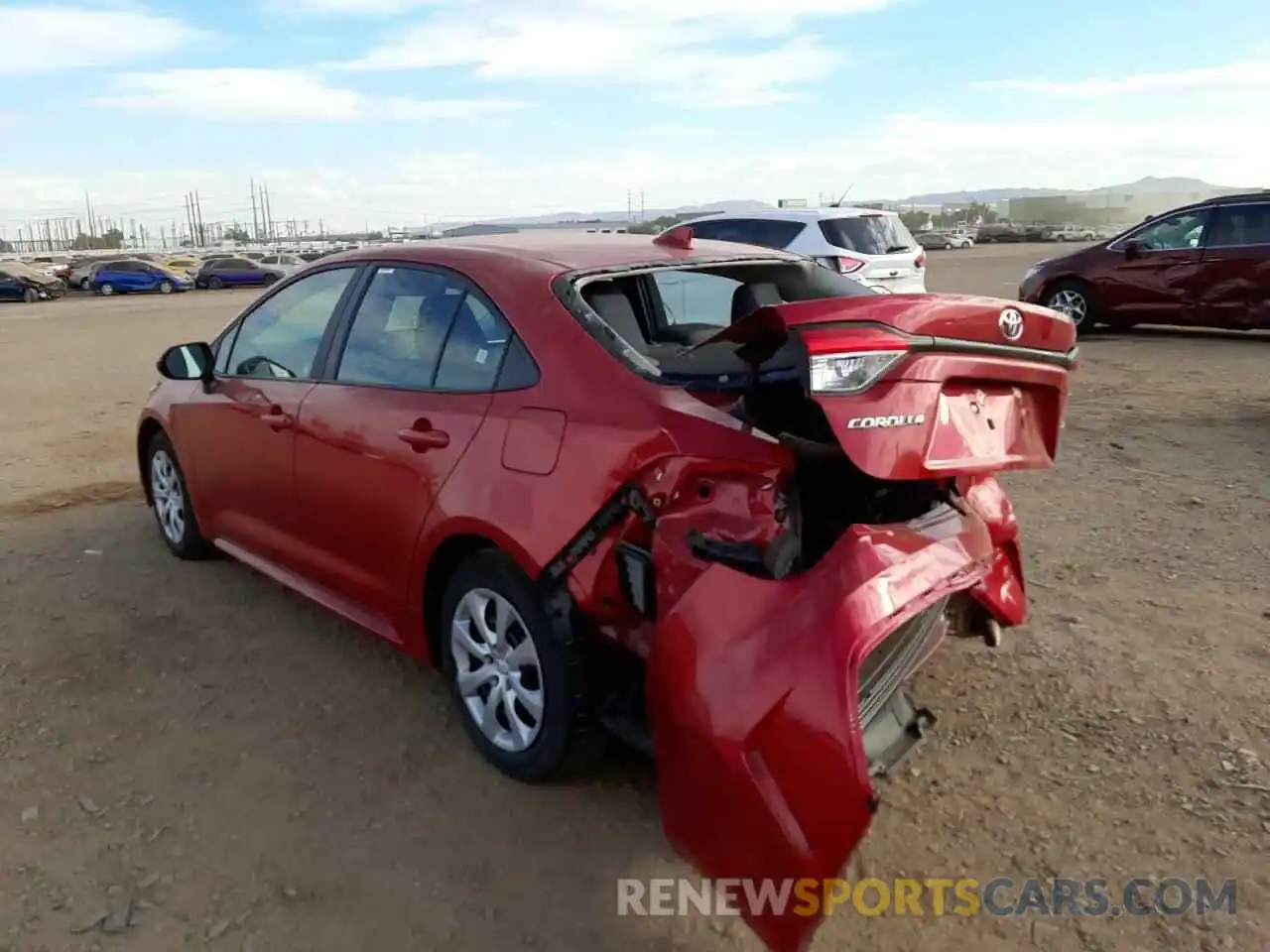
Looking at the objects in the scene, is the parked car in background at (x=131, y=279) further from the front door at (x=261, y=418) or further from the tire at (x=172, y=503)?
the front door at (x=261, y=418)

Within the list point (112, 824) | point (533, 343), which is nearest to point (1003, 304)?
point (533, 343)

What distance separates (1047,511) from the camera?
5.90 meters

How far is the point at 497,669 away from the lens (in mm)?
3344

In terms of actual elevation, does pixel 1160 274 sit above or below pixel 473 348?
below

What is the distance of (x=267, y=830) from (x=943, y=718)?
226 centimetres

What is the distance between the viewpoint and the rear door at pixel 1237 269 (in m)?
11.7

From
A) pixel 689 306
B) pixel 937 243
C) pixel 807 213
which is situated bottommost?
pixel 937 243

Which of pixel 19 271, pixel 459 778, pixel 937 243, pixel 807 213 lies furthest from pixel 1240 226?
pixel 937 243

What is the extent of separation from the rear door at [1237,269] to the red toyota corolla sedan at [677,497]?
9772 mm

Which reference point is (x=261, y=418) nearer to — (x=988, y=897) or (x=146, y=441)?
(x=146, y=441)

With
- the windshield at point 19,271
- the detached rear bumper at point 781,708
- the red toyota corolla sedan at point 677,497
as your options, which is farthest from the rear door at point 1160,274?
the windshield at point 19,271

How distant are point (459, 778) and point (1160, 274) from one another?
38.7ft

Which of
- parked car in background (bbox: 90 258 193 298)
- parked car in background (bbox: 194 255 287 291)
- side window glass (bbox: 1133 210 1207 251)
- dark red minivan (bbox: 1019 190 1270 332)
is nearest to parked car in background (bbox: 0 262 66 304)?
parked car in background (bbox: 90 258 193 298)

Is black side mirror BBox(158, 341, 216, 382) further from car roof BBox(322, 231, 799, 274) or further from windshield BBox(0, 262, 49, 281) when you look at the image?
windshield BBox(0, 262, 49, 281)
